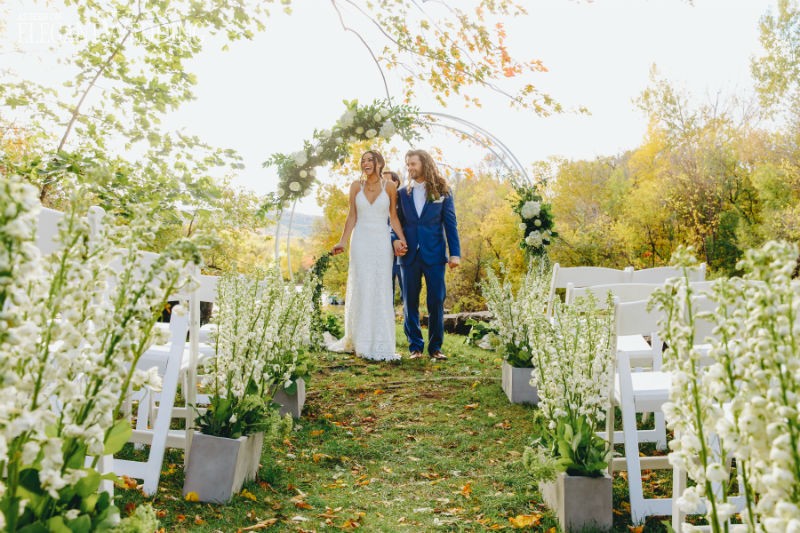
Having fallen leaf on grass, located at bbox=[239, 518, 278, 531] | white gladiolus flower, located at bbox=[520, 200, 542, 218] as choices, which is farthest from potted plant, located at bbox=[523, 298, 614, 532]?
white gladiolus flower, located at bbox=[520, 200, 542, 218]

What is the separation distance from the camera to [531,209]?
685 cm

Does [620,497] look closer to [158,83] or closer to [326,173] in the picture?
[158,83]

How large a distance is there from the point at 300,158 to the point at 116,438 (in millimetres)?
6416

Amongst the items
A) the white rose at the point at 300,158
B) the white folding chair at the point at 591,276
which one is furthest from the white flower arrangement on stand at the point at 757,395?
the white rose at the point at 300,158

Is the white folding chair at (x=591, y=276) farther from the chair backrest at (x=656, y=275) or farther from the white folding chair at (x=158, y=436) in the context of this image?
the white folding chair at (x=158, y=436)

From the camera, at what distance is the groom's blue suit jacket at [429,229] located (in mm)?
6973

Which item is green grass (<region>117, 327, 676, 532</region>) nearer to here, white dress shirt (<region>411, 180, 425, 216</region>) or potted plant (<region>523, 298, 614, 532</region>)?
potted plant (<region>523, 298, 614, 532</region>)

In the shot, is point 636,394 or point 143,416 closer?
point 636,394

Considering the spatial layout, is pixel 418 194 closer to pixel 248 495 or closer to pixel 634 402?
pixel 634 402

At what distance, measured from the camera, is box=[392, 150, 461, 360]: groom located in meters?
6.89

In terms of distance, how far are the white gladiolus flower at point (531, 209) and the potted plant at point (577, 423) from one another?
159 inches

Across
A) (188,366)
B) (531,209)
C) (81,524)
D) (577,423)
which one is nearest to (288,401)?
(188,366)

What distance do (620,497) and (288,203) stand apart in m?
5.78

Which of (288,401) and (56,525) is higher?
(56,525)
